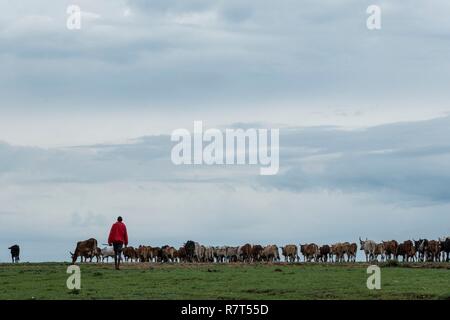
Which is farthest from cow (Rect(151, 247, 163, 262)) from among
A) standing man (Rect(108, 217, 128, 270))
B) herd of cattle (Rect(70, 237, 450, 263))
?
standing man (Rect(108, 217, 128, 270))

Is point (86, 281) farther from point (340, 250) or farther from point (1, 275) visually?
point (340, 250)

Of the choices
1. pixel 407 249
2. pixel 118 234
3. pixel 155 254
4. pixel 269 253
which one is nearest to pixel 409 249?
pixel 407 249

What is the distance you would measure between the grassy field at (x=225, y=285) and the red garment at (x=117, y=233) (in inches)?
55.5

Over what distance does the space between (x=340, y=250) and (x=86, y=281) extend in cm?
4946

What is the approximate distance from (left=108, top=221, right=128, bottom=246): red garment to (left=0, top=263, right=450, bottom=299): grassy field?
1.41 m

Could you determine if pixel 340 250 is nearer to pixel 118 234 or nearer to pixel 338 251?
pixel 338 251

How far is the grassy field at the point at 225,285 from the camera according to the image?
3256 centimetres

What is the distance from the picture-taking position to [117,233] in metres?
42.1

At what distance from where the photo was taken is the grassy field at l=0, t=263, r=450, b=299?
107 ft

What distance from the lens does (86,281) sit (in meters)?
37.7
